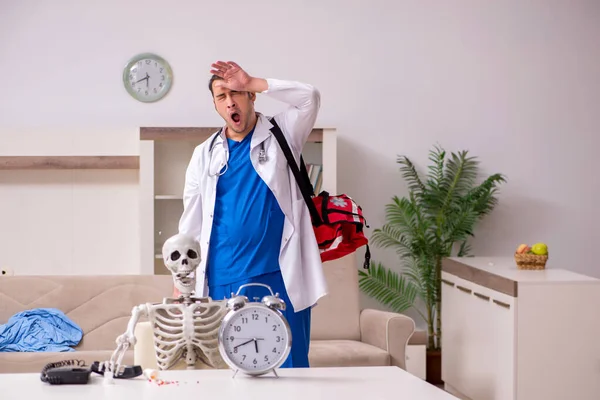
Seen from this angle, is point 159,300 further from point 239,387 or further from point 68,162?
point 239,387

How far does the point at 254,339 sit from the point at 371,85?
405 centimetres

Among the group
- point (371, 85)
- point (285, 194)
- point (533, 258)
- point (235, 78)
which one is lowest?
point (533, 258)

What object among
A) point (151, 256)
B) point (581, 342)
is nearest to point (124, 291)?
point (151, 256)

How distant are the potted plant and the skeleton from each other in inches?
136

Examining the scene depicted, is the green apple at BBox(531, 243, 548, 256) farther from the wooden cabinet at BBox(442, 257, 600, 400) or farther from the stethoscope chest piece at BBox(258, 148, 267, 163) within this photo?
the stethoscope chest piece at BBox(258, 148, 267, 163)

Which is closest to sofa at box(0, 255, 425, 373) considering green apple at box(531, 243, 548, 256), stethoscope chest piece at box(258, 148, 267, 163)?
green apple at box(531, 243, 548, 256)

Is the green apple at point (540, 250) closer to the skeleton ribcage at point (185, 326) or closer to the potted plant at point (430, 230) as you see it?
the potted plant at point (430, 230)

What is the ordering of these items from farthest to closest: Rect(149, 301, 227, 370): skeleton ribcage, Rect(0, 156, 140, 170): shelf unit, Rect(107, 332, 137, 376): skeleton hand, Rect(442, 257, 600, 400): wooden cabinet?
Rect(0, 156, 140, 170): shelf unit, Rect(442, 257, 600, 400): wooden cabinet, Rect(149, 301, 227, 370): skeleton ribcage, Rect(107, 332, 137, 376): skeleton hand

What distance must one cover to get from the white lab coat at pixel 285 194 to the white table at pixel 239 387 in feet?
3.07

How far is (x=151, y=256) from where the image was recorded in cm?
537

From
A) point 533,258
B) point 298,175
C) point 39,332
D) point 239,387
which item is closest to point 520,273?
point 533,258

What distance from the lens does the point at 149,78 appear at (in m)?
5.79

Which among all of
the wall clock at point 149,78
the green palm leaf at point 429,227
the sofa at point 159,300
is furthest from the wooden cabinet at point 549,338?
the wall clock at point 149,78

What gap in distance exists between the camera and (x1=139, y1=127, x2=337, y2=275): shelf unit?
5352mm
